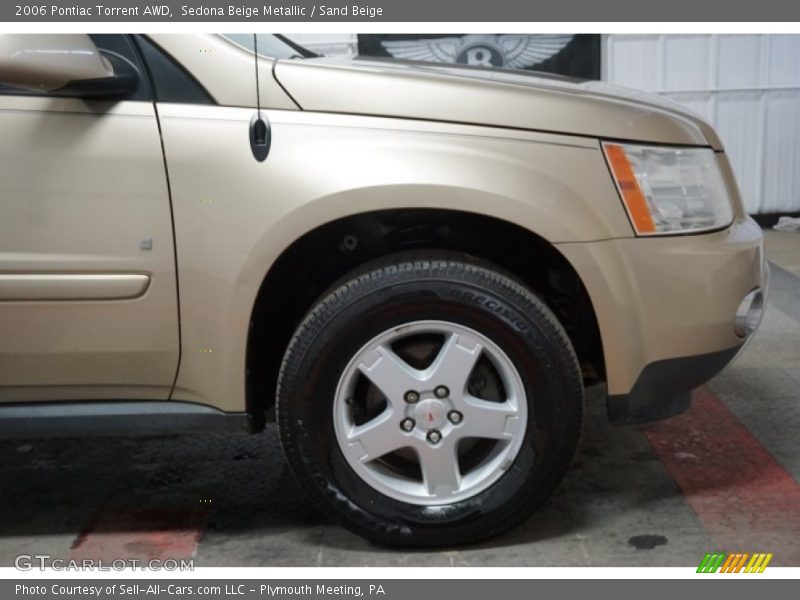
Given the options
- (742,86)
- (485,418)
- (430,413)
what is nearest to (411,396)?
(430,413)

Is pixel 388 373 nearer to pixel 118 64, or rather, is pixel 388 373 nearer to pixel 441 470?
pixel 441 470

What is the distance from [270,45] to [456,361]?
115cm

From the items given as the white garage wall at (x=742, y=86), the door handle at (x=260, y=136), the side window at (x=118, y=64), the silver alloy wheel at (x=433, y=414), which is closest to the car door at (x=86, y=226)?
the side window at (x=118, y=64)

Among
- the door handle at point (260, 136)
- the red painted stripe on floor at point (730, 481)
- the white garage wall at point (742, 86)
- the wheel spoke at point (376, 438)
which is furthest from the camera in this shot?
the white garage wall at point (742, 86)

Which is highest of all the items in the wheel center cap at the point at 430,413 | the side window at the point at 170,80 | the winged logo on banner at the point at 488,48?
the winged logo on banner at the point at 488,48

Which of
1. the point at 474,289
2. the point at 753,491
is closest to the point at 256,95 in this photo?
the point at 474,289

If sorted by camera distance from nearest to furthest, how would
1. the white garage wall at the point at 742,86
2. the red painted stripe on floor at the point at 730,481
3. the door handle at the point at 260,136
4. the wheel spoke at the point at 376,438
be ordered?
1. the door handle at the point at 260,136
2. the wheel spoke at the point at 376,438
3. the red painted stripe on floor at the point at 730,481
4. the white garage wall at the point at 742,86

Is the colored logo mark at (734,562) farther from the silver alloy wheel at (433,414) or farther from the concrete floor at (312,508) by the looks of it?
the silver alloy wheel at (433,414)

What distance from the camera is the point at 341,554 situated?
8.55ft

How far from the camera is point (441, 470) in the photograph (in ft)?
8.32

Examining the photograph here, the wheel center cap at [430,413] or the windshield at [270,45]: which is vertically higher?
the windshield at [270,45]

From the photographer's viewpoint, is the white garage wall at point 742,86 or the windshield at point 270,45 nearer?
the windshield at point 270,45

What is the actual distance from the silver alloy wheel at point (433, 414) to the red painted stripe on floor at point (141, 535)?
589 millimetres

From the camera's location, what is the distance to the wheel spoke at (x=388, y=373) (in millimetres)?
2473
